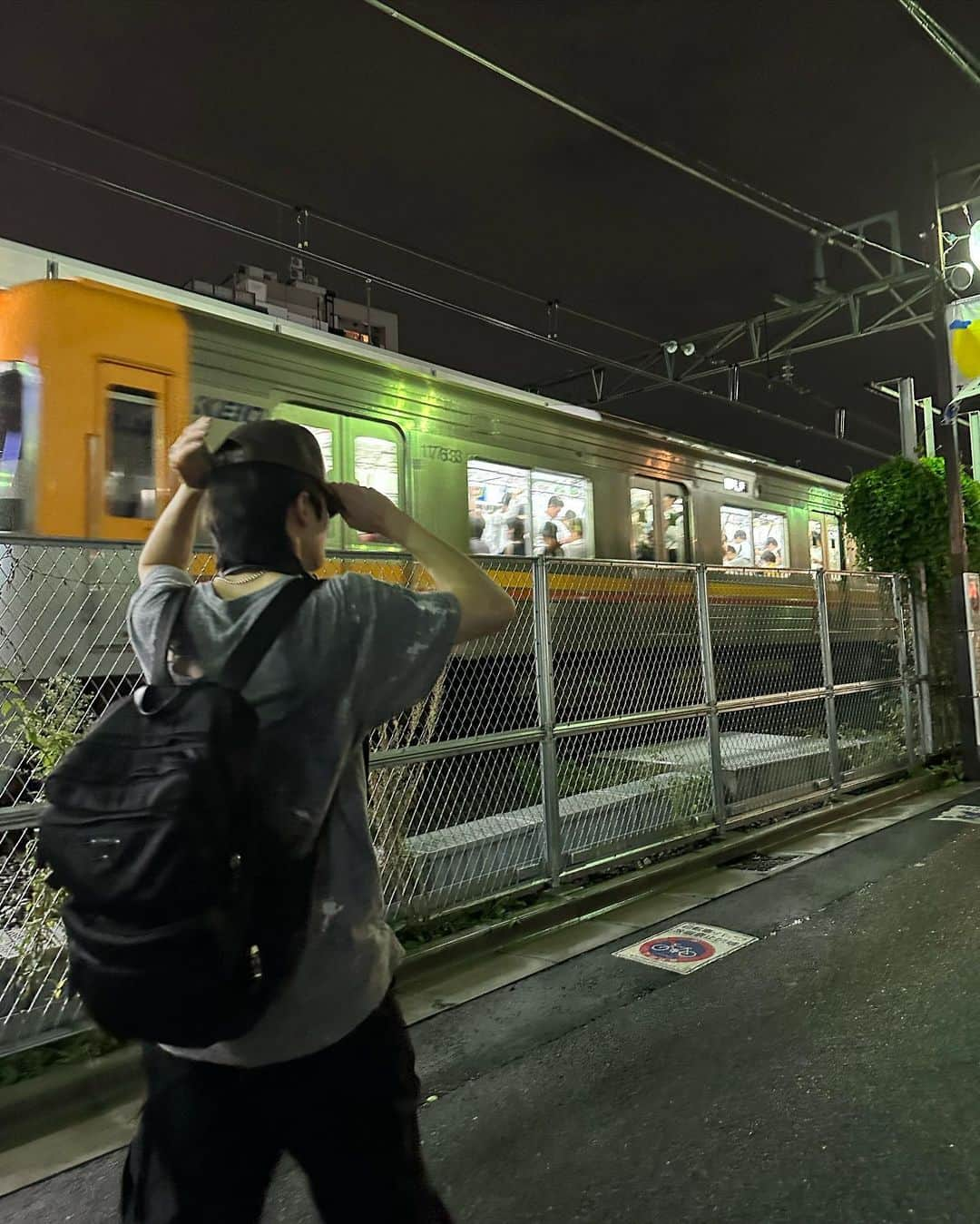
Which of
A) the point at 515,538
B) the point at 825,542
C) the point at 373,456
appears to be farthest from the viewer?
the point at 825,542

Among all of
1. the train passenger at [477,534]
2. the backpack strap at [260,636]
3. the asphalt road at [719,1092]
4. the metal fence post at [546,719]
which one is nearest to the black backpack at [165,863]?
the backpack strap at [260,636]

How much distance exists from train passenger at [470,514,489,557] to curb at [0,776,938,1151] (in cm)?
317

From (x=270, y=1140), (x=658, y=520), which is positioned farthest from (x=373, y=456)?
(x=270, y=1140)

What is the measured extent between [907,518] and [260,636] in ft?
32.7

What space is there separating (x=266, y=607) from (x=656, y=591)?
24.7ft

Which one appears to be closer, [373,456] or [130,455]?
[130,455]

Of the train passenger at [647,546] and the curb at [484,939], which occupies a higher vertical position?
the train passenger at [647,546]

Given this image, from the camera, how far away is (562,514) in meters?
9.07

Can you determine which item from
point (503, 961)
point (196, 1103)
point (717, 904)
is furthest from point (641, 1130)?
point (717, 904)

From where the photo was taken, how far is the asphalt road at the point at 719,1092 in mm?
2713

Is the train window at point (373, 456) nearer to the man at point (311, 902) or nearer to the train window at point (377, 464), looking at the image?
the train window at point (377, 464)

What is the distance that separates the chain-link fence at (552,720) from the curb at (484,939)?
0.59ft

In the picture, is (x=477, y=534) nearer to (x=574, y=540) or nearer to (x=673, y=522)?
(x=574, y=540)

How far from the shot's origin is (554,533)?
9.01 m
